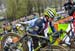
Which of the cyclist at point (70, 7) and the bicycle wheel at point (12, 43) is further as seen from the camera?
the cyclist at point (70, 7)

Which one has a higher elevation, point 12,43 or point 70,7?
point 70,7

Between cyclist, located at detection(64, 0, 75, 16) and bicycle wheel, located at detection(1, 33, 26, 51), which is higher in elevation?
cyclist, located at detection(64, 0, 75, 16)

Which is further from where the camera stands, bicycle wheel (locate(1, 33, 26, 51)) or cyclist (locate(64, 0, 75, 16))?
cyclist (locate(64, 0, 75, 16))

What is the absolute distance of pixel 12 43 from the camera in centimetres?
838

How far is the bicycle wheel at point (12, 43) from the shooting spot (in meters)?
8.03

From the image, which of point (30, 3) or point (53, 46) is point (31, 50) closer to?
point (53, 46)

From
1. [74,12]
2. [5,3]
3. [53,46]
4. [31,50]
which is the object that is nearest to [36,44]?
[31,50]

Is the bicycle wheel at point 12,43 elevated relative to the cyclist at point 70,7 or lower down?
lower down

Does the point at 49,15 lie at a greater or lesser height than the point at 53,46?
greater

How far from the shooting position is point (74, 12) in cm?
838

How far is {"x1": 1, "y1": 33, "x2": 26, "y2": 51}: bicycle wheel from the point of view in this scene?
8.03m

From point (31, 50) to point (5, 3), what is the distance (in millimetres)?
21071

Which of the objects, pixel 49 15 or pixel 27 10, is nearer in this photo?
pixel 49 15

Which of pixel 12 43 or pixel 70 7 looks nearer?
pixel 12 43
